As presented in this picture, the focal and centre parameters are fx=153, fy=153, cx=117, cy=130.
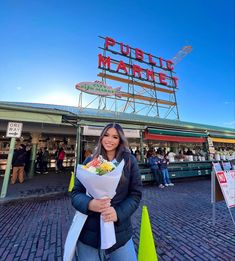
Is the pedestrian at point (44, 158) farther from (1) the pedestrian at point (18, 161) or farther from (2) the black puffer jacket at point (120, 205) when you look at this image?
(2) the black puffer jacket at point (120, 205)

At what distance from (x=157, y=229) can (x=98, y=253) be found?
2667mm

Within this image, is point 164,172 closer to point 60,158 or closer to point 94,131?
point 94,131

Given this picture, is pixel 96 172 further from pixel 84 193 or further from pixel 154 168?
pixel 154 168

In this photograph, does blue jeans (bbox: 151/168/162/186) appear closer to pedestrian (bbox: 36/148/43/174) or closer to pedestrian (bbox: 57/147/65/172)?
pedestrian (bbox: 57/147/65/172)

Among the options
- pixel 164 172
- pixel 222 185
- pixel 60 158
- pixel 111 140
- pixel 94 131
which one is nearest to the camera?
pixel 111 140

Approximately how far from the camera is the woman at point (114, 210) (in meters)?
1.26

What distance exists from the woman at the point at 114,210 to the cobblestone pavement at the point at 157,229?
1.69 metres

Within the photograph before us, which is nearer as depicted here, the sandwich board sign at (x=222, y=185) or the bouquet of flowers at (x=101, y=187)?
the bouquet of flowers at (x=101, y=187)


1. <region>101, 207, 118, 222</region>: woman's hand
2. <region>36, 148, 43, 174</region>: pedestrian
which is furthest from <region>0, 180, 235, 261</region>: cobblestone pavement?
<region>36, 148, 43, 174</region>: pedestrian

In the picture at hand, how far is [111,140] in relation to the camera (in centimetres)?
158

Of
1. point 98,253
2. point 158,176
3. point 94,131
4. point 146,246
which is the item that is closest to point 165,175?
point 158,176

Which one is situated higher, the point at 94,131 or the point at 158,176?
the point at 94,131

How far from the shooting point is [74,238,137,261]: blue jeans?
1.28 metres

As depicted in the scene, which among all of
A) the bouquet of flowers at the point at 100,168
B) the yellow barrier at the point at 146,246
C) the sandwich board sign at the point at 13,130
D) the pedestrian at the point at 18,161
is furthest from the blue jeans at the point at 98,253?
the pedestrian at the point at 18,161
